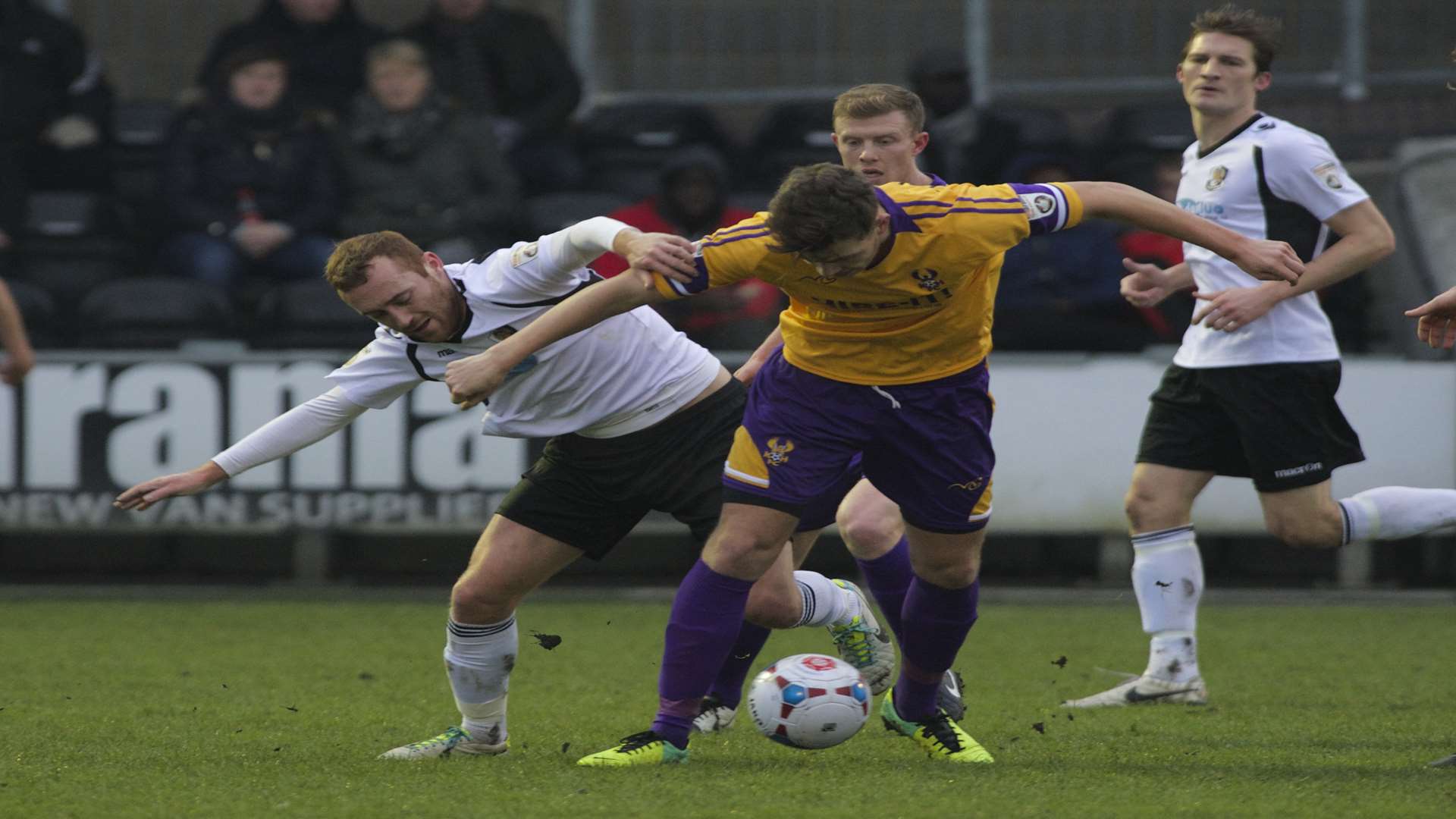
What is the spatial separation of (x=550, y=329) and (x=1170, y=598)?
266 cm

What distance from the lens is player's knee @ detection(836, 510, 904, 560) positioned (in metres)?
5.64

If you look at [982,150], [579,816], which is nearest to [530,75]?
[982,150]

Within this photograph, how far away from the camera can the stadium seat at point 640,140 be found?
445 inches

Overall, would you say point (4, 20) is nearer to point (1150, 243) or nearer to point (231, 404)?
point (231, 404)

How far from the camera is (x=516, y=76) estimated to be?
11.1 meters

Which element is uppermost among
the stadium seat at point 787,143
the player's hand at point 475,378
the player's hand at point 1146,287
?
the player's hand at point 475,378

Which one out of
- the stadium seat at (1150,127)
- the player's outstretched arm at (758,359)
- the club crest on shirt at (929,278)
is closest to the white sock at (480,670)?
the player's outstretched arm at (758,359)

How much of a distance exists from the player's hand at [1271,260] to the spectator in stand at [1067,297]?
5096mm

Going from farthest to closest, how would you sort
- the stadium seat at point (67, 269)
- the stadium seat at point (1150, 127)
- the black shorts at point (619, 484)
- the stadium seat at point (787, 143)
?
the stadium seat at point (787, 143) → the stadium seat at point (1150, 127) → the stadium seat at point (67, 269) → the black shorts at point (619, 484)

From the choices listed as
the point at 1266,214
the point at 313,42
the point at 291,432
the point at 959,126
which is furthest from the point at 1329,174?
the point at 313,42

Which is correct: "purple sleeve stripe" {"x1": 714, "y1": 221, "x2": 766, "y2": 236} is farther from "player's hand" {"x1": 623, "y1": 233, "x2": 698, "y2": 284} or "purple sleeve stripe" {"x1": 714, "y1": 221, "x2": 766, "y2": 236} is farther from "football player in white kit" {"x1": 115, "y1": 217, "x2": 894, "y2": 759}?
"football player in white kit" {"x1": 115, "y1": 217, "x2": 894, "y2": 759}

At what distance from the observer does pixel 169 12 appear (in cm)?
1244

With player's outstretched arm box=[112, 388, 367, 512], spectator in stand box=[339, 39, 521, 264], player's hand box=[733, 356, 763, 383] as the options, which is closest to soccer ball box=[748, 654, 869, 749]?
player's hand box=[733, 356, 763, 383]

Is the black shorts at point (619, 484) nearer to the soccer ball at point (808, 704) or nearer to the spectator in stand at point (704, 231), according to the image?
the soccer ball at point (808, 704)
